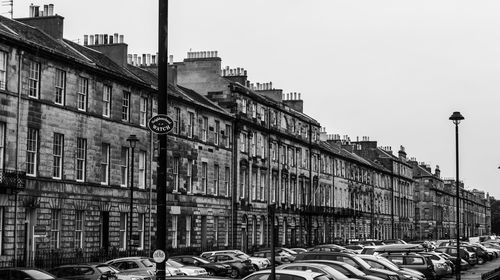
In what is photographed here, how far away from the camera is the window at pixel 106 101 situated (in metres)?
43.7

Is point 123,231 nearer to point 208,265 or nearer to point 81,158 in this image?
point 81,158

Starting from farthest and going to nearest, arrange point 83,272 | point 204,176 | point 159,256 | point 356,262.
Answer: point 204,176 < point 356,262 < point 83,272 < point 159,256

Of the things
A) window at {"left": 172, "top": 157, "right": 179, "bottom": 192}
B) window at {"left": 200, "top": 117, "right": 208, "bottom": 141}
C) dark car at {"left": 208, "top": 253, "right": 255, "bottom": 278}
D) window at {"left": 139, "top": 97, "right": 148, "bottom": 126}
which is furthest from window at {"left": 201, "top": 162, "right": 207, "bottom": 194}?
dark car at {"left": 208, "top": 253, "right": 255, "bottom": 278}

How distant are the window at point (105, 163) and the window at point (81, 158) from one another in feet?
6.08

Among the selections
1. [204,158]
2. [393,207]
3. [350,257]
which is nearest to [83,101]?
[204,158]

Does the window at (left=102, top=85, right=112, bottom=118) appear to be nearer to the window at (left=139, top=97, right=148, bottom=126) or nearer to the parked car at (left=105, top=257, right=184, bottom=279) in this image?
the window at (left=139, top=97, right=148, bottom=126)

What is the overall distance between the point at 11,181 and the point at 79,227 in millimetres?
6913

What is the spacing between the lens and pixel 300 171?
76.2 metres

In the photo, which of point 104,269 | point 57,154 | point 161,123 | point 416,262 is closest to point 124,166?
point 57,154

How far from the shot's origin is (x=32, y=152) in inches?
1467

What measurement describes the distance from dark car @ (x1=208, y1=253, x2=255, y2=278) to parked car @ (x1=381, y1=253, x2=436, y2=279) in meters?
7.27

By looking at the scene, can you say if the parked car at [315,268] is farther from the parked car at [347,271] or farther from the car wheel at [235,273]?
the car wheel at [235,273]

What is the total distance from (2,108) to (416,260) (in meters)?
20.7

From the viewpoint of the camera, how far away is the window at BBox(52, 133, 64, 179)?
39.0 meters
